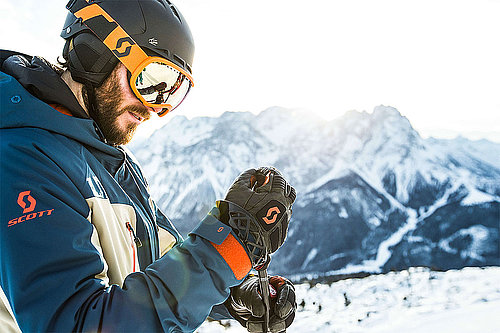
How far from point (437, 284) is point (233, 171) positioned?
5369 cm

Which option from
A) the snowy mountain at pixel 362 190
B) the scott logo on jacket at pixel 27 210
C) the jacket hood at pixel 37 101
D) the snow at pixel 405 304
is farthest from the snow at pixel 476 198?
the scott logo on jacket at pixel 27 210

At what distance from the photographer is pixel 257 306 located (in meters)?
2.03

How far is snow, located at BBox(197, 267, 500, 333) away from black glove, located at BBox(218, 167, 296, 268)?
3.42m

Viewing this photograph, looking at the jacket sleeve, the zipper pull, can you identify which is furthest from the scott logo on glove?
the zipper pull

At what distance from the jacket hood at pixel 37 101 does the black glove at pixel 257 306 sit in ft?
3.52

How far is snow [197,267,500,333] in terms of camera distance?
15.4ft

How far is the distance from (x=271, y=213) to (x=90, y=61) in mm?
1170

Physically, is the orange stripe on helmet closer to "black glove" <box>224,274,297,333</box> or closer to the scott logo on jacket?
the scott logo on jacket

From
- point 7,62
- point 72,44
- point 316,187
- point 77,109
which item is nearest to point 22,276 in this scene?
point 77,109

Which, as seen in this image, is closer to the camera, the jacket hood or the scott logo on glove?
the jacket hood

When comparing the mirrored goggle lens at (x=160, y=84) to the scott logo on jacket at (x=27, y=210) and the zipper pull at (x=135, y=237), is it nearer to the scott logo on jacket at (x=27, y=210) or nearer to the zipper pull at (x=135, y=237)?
the zipper pull at (x=135, y=237)

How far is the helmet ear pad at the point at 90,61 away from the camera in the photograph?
1.88m

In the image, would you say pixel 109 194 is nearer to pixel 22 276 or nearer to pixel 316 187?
pixel 22 276

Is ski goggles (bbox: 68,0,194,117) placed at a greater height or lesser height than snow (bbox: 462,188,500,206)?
greater
